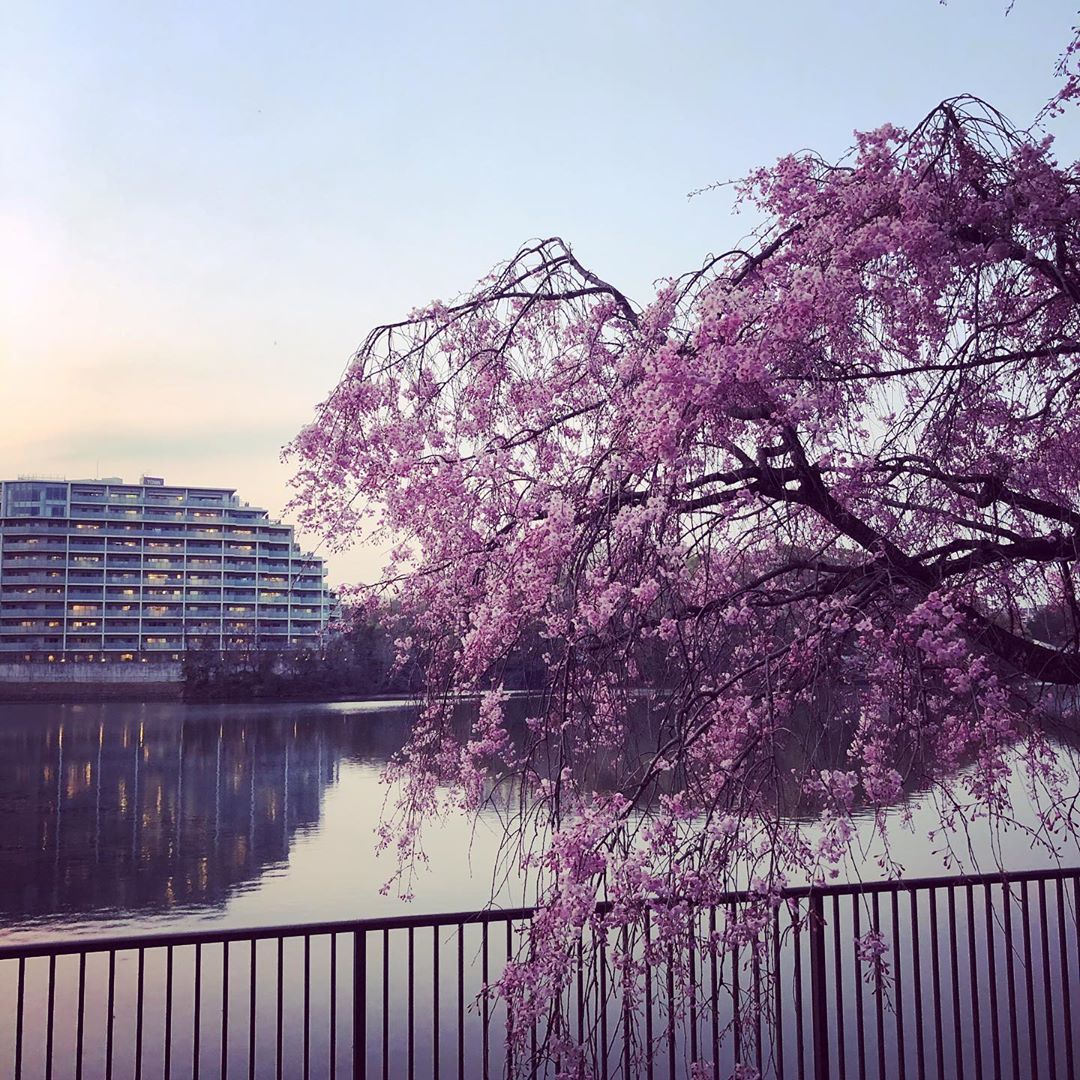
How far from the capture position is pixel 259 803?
35.4 meters

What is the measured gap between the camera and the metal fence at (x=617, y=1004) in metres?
4.07

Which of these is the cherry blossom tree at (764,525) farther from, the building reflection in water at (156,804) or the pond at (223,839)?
the building reflection in water at (156,804)

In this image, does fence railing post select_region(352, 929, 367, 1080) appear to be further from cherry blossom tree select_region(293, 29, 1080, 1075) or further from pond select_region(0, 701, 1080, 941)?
pond select_region(0, 701, 1080, 941)

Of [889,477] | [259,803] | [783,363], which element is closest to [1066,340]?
[889,477]

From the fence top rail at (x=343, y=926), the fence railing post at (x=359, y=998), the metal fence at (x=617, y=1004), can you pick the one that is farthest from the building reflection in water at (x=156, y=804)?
the fence top rail at (x=343, y=926)

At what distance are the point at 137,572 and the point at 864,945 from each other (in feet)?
376

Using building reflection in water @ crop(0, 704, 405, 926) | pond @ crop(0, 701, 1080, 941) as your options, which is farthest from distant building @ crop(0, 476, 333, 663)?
pond @ crop(0, 701, 1080, 941)

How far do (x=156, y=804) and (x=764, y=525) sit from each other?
3473 cm

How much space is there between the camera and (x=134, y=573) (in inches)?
4350

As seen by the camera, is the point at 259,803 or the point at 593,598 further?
the point at 259,803

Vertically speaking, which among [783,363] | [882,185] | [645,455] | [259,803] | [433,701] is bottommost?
[259,803]

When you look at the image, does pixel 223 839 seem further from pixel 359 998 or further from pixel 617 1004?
pixel 359 998

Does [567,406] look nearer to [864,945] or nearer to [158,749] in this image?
[864,945]

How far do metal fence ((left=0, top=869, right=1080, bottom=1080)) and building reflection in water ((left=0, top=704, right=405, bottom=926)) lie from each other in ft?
19.8
